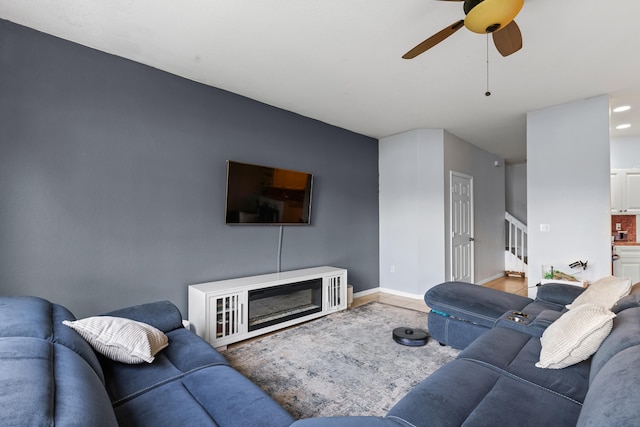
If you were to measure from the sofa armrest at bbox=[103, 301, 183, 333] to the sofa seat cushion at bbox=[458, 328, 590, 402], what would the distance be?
6.12ft

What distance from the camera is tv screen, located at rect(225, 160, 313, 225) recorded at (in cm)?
328

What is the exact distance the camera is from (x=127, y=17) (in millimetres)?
2145

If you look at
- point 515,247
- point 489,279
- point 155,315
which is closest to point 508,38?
point 155,315

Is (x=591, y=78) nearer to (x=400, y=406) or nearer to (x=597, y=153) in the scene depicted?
(x=597, y=153)

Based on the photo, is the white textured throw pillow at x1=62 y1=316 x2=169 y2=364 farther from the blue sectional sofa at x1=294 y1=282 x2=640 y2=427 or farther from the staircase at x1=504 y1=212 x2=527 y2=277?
the staircase at x1=504 y1=212 x2=527 y2=277

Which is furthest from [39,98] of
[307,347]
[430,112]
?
[430,112]

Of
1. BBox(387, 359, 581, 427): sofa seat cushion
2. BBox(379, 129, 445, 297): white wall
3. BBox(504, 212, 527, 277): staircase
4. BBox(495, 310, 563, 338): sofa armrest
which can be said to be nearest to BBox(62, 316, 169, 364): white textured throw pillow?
BBox(387, 359, 581, 427): sofa seat cushion

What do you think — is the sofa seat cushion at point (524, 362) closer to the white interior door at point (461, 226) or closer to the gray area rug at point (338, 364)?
the gray area rug at point (338, 364)

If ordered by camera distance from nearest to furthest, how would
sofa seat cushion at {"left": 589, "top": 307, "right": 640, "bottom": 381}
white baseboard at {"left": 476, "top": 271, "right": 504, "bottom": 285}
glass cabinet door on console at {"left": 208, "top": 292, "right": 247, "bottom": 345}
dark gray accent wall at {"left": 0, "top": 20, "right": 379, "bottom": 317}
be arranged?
sofa seat cushion at {"left": 589, "top": 307, "right": 640, "bottom": 381} → dark gray accent wall at {"left": 0, "top": 20, "right": 379, "bottom": 317} → glass cabinet door on console at {"left": 208, "top": 292, "right": 247, "bottom": 345} → white baseboard at {"left": 476, "top": 271, "right": 504, "bottom": 285}

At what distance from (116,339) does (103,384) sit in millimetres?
394

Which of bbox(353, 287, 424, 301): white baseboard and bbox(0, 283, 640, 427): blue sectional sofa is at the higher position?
bbox(0, 283, 640, 427): blue sectional sofa

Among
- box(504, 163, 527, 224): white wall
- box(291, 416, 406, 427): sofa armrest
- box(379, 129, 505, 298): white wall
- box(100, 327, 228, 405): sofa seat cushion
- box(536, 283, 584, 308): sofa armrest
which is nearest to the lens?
box(291, 416, 406, 427): sofa armrest

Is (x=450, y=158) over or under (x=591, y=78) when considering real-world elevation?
under

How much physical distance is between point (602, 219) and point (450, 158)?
2005mm
